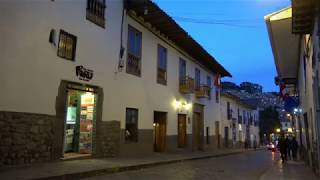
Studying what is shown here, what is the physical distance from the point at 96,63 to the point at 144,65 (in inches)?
216

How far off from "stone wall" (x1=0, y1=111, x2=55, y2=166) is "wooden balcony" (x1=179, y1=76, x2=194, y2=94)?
48.0ft

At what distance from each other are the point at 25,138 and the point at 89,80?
448 centimetres

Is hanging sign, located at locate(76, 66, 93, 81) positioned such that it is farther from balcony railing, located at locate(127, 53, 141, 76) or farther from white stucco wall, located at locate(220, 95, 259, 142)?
white stucco wall, located at locate(220, 95, 259, 142)

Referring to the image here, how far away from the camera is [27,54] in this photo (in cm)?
1416

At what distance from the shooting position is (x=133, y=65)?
22.1 m

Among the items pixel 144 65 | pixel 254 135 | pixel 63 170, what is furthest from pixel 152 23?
pixel 254 135

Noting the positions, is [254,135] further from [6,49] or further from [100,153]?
[6,49]

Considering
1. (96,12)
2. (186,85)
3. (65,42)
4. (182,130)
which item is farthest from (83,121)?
(182,130)

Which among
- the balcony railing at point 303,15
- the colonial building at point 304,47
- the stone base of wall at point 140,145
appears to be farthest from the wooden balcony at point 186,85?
the balcony railing at point 303,15

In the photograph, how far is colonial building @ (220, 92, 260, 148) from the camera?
1807 inches

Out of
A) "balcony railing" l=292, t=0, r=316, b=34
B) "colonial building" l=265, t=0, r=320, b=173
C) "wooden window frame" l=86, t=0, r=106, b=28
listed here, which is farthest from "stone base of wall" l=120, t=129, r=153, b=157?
"balcony railing" l=292, t=0, r=316, b=34

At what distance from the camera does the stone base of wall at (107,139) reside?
18469 millimetres

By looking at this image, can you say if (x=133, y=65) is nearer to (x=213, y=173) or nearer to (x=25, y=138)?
(x=213, y=173)

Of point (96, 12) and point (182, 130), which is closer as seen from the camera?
point (96, 12)
